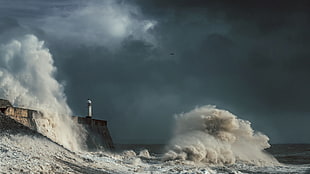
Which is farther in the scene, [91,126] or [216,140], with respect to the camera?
[91,126]

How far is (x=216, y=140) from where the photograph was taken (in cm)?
2680

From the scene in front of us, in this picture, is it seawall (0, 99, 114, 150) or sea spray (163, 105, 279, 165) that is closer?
seawall (0, 99, 114, 150)

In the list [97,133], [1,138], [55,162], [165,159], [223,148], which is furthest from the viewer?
[97,133]

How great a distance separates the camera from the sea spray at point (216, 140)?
24.8 m

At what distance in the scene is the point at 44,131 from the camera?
81.7ft

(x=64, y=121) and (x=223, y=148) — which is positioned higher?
(x=64, y=121)

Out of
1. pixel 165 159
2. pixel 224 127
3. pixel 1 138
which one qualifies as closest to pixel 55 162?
pixel 1 138

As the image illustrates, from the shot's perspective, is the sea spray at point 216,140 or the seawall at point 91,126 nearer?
the seawall at point 91,126

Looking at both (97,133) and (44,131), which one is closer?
(44,131)

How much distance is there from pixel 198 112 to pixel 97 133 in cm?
977

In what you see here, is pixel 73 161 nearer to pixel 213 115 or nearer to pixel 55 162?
pixel 55 162

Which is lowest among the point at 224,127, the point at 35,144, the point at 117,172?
the point at 117,172

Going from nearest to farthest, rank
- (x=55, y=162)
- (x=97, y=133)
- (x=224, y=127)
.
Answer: (x=55, y=162) < (x=224, y=127) < (x=97, y=133)

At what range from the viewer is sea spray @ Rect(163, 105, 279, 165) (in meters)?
24.8
